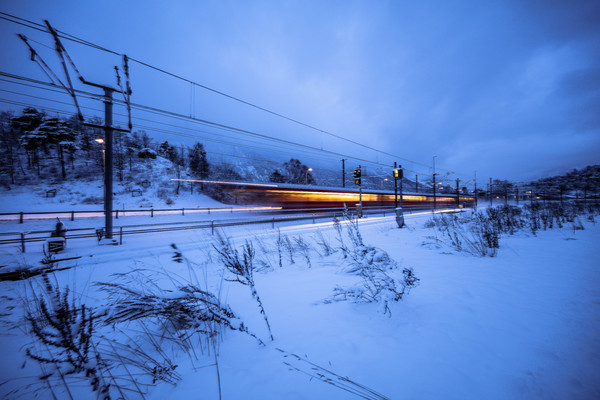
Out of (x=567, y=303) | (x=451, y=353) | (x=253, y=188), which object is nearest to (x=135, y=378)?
(x=451, y=353)

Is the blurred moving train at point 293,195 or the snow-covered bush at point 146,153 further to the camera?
the snow-covered bush at point 146,153

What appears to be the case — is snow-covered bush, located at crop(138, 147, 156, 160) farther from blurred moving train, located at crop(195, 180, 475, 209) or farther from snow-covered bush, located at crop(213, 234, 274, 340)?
snow-covered bush, located at crop(213, 234, 274, 340)

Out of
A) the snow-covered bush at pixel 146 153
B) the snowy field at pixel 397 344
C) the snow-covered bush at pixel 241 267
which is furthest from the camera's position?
the snow-covered bush at pixel 146 153

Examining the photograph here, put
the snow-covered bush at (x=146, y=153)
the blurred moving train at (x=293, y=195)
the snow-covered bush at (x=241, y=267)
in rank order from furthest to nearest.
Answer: the snow-covered bush at (x=146, y=153)
the blurred moving train at (x=293, y=195)
the snow-covered bush at (x=241, y=267)

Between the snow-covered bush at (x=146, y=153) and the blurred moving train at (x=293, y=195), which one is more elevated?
the snow-covered bush at (x=146, y=153)

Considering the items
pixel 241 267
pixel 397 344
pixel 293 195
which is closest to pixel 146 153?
pixel 293 195

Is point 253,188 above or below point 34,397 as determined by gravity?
above

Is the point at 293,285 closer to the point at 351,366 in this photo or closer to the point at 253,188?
the point at 351,366

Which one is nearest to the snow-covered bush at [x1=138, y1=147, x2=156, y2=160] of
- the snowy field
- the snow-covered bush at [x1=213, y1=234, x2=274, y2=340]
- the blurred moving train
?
the blurred moving train

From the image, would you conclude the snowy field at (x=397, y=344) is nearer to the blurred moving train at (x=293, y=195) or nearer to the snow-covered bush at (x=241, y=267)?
the snow-covered bush at (x=241, y=267)

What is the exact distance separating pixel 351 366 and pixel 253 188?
40.0 ft

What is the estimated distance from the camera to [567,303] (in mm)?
2400

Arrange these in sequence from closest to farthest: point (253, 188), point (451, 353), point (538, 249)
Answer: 1. point (451, 353)
2. point (538, 249)
3. point (253, 188)

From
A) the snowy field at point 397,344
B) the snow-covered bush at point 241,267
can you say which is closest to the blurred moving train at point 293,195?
the snowy field at point 397,344
